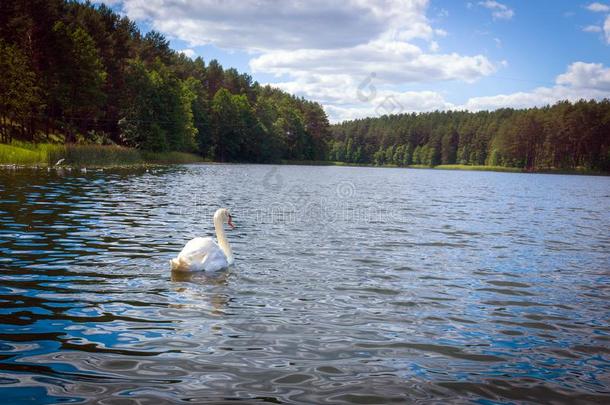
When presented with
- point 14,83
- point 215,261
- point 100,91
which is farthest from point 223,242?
point 100,91

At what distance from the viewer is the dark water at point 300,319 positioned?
6.24 metres

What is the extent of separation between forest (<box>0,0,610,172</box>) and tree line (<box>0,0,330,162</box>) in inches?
6.7

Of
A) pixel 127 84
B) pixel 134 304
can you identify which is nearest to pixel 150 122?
pixel 127 84

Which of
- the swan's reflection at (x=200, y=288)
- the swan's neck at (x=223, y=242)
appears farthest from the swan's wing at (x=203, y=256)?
the swan's neck at (x=223, y=242)

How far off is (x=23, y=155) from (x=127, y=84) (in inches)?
1730

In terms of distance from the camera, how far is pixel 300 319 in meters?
8.73

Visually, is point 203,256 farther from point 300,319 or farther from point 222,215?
point 300,319

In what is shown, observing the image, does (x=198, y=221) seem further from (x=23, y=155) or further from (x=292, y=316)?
(x=23, y=155)

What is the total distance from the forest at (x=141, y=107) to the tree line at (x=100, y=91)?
0.56 feet

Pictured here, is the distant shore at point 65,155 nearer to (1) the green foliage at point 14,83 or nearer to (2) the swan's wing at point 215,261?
(1) the green foliage at point 14,83

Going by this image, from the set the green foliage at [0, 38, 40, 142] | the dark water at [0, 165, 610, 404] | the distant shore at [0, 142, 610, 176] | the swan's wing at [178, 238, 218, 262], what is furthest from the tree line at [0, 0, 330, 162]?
the swan's wing at [178, 238, 218, 262]

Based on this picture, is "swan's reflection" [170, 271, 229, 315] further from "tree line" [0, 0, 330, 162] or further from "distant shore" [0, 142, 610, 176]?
"tree line" [0, 0, 330, 162]

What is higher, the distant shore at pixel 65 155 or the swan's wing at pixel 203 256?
the distant shore at pixel 65 155

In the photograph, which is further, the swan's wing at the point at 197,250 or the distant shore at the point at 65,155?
the distant shore at the point at 65,155
